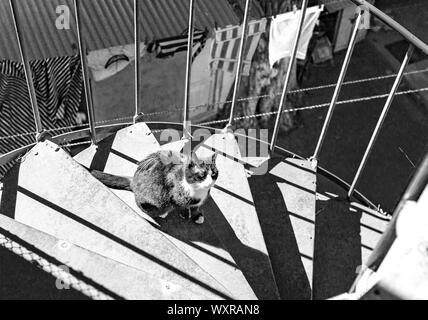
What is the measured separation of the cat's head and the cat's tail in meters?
0.41

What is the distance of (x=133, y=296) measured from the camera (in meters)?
2.26

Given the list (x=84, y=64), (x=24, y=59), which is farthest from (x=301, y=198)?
(x=24, y=59)

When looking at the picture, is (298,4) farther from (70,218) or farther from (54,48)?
(70,218)

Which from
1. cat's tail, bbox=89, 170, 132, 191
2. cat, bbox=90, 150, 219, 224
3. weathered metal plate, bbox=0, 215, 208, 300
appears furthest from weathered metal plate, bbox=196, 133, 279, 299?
weathered metal plate, bbox=0, 215, 208, 300

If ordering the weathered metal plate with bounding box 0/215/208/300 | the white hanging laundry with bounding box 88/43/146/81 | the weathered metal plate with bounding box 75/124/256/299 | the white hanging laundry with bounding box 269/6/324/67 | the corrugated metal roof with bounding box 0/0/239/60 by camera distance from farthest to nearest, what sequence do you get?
the white hanging laundry with bounding box 269/6/324/67
the white hanging laundry with bounding box 88/43/146/81
the corrugated metal roof with bounding box 0/0/239/60
the weathered metal plate with bounding box 75/124/256/299
the weathered metal plate with bounding box 0/215/208/300

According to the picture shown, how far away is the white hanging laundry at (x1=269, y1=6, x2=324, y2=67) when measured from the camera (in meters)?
6.98

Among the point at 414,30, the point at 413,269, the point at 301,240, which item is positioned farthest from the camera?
the point at 414,30

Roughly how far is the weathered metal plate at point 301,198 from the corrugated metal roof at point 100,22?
131 inches

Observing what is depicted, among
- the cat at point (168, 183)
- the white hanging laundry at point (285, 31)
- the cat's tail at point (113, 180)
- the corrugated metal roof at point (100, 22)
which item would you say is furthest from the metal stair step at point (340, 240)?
the white hanging laundry at point (285, 31)

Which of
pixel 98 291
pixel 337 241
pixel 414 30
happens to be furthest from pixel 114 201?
pixel 414 30

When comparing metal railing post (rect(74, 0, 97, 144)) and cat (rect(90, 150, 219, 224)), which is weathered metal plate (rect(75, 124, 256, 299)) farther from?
metal railing post (rect(74, 0, 97, 144))
